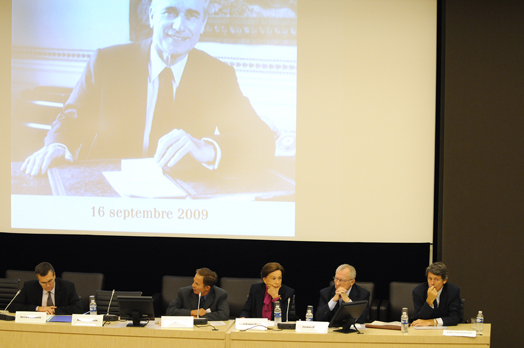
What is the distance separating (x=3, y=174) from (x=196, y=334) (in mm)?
3037

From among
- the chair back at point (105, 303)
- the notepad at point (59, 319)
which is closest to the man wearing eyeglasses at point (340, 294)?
the chair back at point (105, 303)

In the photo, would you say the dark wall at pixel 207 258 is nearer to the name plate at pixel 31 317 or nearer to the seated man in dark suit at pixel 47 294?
the seated man in dark suit at pixel 47 294

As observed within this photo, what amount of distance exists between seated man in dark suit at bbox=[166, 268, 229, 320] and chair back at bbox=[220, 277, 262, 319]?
777 millimetres

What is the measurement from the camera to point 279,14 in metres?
5.54

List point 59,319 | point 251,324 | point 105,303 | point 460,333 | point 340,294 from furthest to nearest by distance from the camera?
point 105,303 → point 340,294 → point 59,319 → point 251,324 → point 460,333

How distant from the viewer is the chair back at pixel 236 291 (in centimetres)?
529

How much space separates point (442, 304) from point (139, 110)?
3235 millimetres

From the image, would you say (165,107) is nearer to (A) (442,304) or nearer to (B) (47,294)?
(B) (47,294)

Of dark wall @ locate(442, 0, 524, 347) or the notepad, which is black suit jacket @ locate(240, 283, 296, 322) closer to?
the notepad

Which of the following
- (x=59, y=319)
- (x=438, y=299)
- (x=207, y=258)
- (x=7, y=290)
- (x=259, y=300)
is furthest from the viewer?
(x=207, y=258)

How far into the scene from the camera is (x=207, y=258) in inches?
230

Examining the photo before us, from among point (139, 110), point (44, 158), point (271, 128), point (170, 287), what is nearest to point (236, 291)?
point (170, 287)

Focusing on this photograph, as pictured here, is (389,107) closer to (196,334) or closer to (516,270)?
(516,270)

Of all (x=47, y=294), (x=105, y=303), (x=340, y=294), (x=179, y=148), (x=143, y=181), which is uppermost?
(x=179, y=148)
